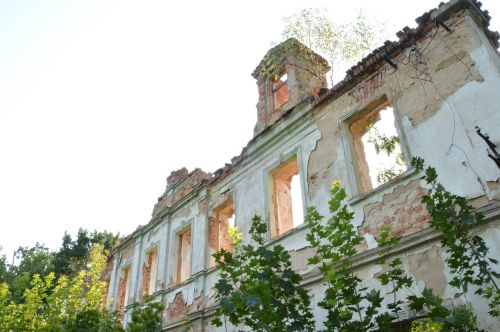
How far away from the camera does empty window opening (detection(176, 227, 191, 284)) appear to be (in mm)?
11523

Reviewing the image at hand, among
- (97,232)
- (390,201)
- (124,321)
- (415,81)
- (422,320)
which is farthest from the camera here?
(97,232)

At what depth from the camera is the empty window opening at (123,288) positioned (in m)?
14.2

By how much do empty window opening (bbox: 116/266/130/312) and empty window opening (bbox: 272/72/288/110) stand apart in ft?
27.1

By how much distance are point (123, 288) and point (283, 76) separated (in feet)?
30.9

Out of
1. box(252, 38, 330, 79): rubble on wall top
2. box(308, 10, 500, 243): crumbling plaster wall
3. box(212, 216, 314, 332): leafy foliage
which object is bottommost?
box(212, 216, 314, 332): leafy foliage

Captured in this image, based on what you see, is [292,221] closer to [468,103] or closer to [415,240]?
[415,240]

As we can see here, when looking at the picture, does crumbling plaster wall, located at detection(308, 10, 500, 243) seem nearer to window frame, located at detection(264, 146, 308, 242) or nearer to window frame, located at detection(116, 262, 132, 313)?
window frame, located at detection(264, 146, 308, 242)

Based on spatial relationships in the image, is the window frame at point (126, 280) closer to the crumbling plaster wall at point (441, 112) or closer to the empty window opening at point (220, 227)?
the empty window opening at point (220, 227)

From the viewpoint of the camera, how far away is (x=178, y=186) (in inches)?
532

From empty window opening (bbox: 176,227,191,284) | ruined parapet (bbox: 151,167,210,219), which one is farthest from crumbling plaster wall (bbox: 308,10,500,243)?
empty window opening (bbox: 176,227,191,284)

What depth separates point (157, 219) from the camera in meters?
13.3

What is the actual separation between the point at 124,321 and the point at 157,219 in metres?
3.37

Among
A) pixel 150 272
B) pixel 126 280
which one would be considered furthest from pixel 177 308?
pixel 126 280

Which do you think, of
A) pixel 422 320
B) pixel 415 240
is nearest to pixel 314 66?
pixel 415 240
